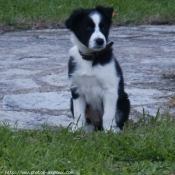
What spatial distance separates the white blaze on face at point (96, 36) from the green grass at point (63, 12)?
17.8 feet

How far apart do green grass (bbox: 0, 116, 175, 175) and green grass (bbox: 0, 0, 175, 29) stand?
236 inches

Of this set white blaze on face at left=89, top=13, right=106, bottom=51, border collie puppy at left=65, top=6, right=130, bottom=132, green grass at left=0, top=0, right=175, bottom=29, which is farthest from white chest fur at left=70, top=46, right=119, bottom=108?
green grass at left=0, top=0, right=175, bottom=29

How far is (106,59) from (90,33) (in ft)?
0.85

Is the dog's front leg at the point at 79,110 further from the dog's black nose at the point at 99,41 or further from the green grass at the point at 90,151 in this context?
the dog's black nose at the point at 99,41

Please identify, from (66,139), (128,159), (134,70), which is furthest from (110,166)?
(134,70)

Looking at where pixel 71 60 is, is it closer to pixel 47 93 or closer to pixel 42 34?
pixel 47 93

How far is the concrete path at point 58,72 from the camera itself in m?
6.07

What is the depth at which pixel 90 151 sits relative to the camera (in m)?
4.52

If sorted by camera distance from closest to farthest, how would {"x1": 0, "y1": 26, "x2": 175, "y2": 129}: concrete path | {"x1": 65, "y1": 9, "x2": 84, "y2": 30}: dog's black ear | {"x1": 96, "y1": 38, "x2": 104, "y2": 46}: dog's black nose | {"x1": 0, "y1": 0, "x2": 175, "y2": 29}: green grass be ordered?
{"x1": 96, "y1": 38, "x2": 104, "y2": 46}: dog's black nose
{"x1": 65, "y1": 9, "x2": 84, "y2": 30}: dog's black ear
{"x1": 0, "y1": 26, "x2": 175, "y2": 129}: concrete path
{"x1": 0, "y1": 0, "x2": 175, "y2": 29}: green grass

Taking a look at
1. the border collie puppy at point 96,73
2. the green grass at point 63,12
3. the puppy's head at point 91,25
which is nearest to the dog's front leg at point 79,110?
the border collie puppy at point 96,73

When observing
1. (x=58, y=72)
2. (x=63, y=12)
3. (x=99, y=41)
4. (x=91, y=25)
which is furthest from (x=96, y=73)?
(x=63, y=12)

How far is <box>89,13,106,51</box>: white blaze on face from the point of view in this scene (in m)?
→ 5.32

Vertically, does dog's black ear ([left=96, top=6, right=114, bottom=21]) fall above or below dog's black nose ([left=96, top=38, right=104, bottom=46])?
above

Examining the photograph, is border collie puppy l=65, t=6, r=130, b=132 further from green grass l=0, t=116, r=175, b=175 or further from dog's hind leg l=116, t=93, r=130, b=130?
green grass l=0, t=116, r=175, b=175
